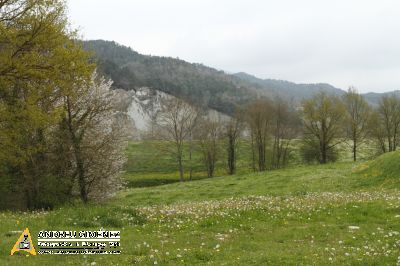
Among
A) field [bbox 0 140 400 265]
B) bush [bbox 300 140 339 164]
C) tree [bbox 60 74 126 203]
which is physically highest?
tree [bbox 60 74 126 203]

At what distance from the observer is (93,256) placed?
416 inches

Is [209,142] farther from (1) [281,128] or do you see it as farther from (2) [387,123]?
(2) [387,123]

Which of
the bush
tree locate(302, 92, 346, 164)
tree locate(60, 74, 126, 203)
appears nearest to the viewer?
tree locate(60, 74, 126, 203)

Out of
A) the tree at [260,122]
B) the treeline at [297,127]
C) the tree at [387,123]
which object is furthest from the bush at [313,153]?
the tree at [387,123]

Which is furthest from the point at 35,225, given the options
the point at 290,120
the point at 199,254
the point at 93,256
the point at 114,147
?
the point at 290,120

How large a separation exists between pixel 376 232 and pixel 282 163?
74.8m

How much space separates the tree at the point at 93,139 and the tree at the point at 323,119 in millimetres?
49640

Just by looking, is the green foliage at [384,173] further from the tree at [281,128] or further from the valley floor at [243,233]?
the tree at [281,128]

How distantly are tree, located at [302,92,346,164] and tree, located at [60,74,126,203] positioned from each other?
49.6m

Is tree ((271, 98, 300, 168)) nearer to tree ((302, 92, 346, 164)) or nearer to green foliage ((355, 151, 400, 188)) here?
tree ((302, 92, 346, 164))

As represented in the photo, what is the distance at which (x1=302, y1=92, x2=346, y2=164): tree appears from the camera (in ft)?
236

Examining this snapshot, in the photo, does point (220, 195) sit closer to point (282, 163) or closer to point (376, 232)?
point (376, 232)

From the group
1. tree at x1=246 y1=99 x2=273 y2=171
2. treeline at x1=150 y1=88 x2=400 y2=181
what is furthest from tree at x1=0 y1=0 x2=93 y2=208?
tree at x1=246 y1=99 x2=273 y2=171

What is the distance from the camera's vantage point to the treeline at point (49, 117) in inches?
772
